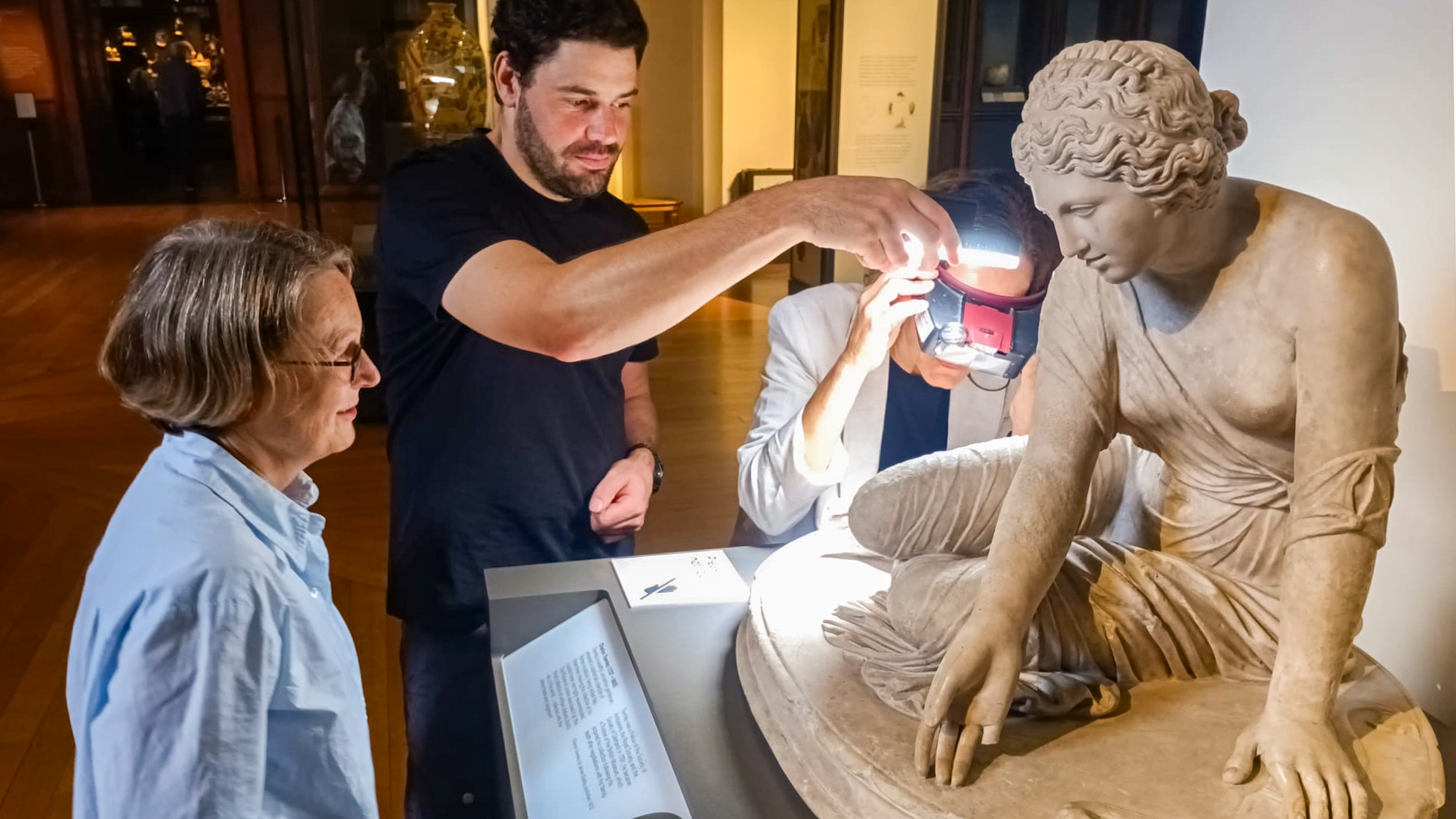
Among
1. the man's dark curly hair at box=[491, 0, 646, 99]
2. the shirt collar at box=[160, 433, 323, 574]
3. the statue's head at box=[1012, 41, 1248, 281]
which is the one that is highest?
the man's dark curly hair at box=[491, 0, 646, 99]

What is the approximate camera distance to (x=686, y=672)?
→ 1684mm

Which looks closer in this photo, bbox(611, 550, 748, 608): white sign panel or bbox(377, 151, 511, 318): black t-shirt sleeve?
bbox(377, 151, 511, 318): black t-shirt sleeve

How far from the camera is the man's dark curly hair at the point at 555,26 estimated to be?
1796 millimetres

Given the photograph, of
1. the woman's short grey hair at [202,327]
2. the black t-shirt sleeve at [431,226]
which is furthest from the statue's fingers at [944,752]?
the black t-shirt sleeve at [431,226]

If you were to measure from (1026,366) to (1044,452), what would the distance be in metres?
0.74

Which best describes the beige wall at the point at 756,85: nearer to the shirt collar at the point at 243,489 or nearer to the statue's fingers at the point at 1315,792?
the shirt collar at the point at 243,489

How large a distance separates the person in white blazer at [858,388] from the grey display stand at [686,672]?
175mm

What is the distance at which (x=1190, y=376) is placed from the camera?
1314 millimetres

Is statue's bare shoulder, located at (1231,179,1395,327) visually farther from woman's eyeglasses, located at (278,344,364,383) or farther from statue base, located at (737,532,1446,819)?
woman's eyeglasses, located at (278,344,364,383)

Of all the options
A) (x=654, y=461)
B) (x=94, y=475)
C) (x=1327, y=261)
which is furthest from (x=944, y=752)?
(x=94, y=475)

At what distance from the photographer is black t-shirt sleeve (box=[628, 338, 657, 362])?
241 centimetres

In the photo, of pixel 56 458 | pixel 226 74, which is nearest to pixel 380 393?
pixel 56 458

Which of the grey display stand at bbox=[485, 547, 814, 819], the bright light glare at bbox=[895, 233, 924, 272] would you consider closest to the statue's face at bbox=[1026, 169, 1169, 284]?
the bright light glare at bbox=[895, 233, 924, 272]

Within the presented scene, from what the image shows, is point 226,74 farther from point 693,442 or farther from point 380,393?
point 693,442
